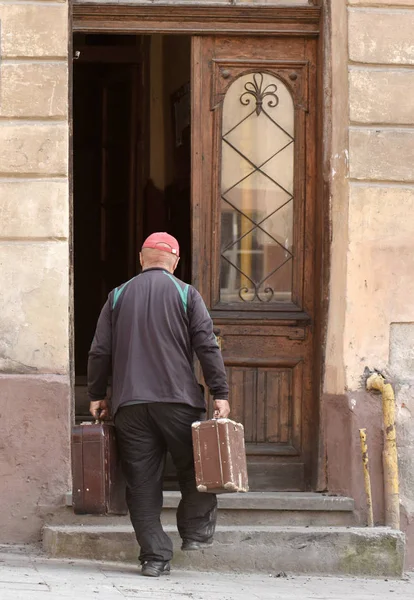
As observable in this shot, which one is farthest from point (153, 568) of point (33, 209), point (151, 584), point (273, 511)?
point (33, 209)

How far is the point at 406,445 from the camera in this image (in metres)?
8.17

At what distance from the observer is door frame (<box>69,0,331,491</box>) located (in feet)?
27.7

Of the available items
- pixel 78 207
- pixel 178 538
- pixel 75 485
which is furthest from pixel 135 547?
pixel 78 207

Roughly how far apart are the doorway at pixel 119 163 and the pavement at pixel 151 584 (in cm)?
395

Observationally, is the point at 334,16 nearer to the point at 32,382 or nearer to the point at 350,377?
the point at 350,377

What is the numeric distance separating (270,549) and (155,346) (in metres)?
1.49

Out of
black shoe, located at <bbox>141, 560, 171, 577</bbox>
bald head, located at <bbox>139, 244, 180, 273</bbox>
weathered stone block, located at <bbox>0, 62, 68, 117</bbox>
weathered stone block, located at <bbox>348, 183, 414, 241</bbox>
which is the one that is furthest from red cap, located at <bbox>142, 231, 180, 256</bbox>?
black shoe, located at <bbox>141, 560, 171, 577</bbox>

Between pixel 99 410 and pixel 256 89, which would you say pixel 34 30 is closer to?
pixel 256 89

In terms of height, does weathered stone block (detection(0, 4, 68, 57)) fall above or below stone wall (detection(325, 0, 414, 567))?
above

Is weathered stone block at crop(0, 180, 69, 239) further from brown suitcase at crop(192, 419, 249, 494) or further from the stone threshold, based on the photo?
brown suitcase at crop(192, 419, 249, 494)

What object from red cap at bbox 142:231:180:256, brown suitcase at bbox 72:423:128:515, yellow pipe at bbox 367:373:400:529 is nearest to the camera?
brown suitcase at bbox 72:423:128:515

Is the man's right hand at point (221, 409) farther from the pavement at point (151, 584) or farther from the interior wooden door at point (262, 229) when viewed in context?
the interior wooden door at point (262, 229)

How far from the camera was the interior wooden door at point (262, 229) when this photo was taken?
860 cm

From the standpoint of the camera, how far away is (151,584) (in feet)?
22.5
